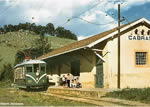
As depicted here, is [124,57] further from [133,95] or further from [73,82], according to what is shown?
[133,95]

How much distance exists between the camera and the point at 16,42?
8650 centimetres

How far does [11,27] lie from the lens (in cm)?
12038

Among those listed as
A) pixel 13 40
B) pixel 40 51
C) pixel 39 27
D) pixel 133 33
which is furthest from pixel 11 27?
pixel 133 33

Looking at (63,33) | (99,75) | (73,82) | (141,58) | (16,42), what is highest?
(63,33)

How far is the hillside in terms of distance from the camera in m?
68.6

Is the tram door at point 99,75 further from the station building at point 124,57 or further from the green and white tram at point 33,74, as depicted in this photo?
the green and white tram at point 33,74

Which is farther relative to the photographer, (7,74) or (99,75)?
(7,74)

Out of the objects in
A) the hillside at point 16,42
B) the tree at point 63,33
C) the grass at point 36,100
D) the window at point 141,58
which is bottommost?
the grass at point 36,100

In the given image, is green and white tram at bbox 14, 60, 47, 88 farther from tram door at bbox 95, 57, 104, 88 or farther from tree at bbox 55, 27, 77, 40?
tree at bbox 55, 27, 77, 40

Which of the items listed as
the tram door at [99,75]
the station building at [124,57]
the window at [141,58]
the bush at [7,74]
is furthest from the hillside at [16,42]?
the window at [141,58]

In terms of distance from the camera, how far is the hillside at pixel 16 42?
225 feet

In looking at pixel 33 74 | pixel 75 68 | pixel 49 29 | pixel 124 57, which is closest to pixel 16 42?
pixel 49 29

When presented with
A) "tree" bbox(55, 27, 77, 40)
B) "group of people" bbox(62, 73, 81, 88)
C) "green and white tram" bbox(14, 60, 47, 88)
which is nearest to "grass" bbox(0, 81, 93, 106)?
"group of people" bbox(62, 73, 81, 88)

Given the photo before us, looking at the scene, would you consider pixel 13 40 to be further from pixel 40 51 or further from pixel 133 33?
pixel 133 33
